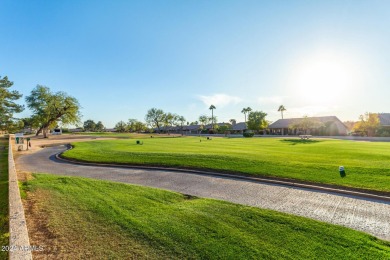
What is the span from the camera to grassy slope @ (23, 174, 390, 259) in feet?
15.3

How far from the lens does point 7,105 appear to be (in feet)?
125

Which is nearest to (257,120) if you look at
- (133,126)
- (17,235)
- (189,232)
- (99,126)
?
(189,232)

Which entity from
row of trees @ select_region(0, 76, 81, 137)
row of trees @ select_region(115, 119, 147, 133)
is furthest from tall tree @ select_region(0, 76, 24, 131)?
row of trees @ select_region(115, 119, 147, 133)

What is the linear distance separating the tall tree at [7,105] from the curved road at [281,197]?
112ft

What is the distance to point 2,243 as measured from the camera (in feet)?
15.3

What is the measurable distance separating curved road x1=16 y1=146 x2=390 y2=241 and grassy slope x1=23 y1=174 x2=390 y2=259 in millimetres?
860

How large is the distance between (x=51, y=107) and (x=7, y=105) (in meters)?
22.4

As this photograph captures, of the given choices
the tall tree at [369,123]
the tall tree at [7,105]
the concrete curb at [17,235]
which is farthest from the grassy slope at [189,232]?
the tall tree at [369,123]

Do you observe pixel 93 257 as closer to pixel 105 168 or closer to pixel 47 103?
pixel 105 168

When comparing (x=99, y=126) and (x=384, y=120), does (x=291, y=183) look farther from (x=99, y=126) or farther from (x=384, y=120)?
(x=99, y=126)

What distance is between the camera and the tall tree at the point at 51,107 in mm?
58625

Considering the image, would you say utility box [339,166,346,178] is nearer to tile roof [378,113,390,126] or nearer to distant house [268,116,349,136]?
distant house [268,116,349,136]

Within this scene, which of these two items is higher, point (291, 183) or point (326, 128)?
point (326, 128)

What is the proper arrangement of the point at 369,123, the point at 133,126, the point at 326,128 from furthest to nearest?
the point at 133,126 → the point at 326,128 → the point at 369,123
